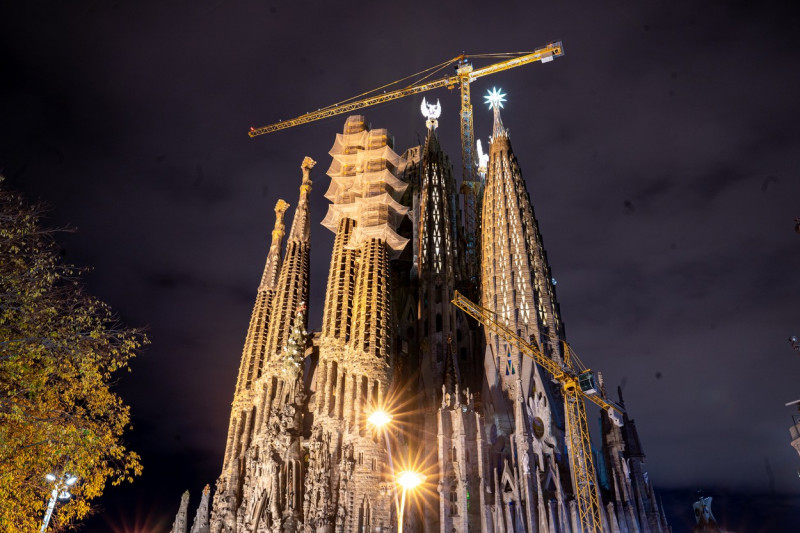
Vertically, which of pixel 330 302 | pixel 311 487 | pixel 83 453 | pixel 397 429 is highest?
pixel 330 302

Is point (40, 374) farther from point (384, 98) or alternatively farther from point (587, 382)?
point (384, 98)

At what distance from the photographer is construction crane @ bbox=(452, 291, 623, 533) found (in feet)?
132

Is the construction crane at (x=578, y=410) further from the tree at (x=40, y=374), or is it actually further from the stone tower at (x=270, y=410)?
the tree at (x=40, y=374)

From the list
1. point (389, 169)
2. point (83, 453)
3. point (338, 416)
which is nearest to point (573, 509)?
point (338, 416)

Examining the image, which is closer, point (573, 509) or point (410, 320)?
point (573, 509)

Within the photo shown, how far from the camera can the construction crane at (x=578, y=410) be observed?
40.3 meters

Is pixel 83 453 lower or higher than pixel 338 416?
lower

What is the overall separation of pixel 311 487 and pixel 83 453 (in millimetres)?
31270

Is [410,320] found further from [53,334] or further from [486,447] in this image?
[53,334]

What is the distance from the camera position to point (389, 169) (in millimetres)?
62531

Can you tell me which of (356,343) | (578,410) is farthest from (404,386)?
(578,410)

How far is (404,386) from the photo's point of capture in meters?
52.2

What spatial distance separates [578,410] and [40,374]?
38.6 meters

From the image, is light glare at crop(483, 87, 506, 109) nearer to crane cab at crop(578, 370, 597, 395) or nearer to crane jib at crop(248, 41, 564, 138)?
crane jib at crop(248, 41, 564, 138)
